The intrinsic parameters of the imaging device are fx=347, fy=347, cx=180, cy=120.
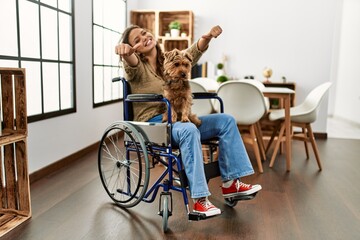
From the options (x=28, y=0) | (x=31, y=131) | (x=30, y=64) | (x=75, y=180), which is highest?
(x=28, y=0)

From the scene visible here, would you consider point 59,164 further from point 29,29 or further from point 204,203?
point 204,203

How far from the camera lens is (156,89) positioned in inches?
80.7

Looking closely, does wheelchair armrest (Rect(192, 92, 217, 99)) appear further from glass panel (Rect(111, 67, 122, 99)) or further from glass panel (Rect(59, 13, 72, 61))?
glass panel (Rect(111, 67, 122, 99))

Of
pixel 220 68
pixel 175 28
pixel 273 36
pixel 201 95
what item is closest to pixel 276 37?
pixel 273 36

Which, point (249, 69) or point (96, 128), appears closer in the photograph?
point (96, 128)

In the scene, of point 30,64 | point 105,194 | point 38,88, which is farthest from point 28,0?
point 105,194

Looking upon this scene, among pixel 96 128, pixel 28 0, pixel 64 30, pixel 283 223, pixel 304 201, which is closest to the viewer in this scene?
pixel 283 223

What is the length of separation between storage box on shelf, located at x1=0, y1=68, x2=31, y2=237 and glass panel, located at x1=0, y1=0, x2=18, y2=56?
44cm

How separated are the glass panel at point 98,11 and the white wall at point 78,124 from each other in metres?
0.22

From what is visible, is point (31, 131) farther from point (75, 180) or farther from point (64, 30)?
point (64, 30)

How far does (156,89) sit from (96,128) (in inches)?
75.8

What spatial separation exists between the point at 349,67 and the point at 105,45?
Answer: 472 centimetres

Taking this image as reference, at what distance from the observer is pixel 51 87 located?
2.92m

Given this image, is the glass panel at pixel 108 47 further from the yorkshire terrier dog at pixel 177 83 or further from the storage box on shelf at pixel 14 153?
the yorkshire terrier dog at pixel 177 83
